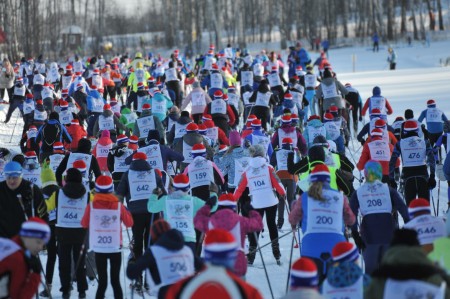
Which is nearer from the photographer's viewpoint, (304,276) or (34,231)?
(304,276)

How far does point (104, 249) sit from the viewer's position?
Result: 305 inches

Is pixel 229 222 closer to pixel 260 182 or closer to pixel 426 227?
pixel 426 227

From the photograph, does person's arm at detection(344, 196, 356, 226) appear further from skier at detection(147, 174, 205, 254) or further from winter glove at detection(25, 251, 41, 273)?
winter glove at detection(25, 251, 41, 273)

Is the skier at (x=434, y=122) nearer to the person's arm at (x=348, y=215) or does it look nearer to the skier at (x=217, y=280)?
the person's arm at (x=348, y=215)

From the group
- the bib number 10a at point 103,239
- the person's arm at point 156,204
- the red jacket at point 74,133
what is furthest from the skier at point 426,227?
the red jacket at point 74,133

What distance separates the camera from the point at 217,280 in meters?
4.81

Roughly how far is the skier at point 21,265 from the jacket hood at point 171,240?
0.91 metres

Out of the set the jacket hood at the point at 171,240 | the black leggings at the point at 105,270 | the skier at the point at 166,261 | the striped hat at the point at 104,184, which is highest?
the striped hat at the point at 104,184

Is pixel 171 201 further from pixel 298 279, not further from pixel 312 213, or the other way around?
pixel 298 279

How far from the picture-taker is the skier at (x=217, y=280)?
15.7 feet

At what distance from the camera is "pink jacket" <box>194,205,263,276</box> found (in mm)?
7090

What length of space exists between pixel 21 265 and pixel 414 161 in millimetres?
6427

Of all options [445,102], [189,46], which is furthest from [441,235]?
[189,46]

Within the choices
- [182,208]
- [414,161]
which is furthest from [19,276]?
[414,161]
